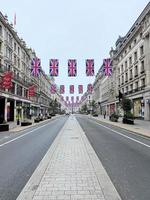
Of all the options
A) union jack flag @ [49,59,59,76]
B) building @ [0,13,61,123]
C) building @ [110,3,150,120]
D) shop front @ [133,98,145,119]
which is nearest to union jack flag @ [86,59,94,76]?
union jack flag @ [49,59,59,76]

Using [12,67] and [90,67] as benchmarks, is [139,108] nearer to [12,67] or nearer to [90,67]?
[90,67]

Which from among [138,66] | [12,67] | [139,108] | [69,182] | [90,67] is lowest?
[69,182]

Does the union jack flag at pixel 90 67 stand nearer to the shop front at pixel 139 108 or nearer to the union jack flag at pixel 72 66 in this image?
the union jack flag at pixel 72 66

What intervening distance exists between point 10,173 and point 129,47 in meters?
52.2

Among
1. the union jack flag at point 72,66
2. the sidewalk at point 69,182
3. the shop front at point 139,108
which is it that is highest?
the union jack flag at point 72,66

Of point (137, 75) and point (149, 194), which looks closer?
point (149, 194)

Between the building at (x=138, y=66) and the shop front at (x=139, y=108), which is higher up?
the building at (x=138, y=66)

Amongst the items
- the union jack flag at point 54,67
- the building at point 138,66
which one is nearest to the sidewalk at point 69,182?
the union jack flag at point 54,67

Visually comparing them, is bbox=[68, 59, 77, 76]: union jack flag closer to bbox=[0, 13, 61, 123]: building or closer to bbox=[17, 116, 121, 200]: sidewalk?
bbox=[0, 13, 61, 123]: building

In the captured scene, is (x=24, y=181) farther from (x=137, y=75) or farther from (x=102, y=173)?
(x=137, y=75)

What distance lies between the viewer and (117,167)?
7441 millimetres

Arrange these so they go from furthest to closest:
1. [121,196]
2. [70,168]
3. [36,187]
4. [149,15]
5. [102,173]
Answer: [149,15], [70,168], [102,173], [36,187], [121,196]

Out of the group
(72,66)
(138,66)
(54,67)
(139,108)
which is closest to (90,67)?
(72,66)

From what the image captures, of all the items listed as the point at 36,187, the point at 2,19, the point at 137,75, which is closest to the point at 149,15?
the point at 137,75
